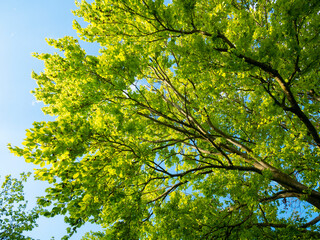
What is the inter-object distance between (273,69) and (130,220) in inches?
208

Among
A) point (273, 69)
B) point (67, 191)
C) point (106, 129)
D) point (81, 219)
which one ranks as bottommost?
point (81, 219)

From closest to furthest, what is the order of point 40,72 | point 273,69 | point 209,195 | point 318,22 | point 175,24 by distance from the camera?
Result: point 318,22, point 273,69, point 175,24, point 209,195, point 40,72

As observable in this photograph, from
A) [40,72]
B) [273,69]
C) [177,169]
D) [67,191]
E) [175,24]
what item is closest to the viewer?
[67,191]

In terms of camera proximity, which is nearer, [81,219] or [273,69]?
[81,219]

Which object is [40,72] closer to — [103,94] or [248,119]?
[103,94]

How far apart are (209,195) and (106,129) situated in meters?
4.05

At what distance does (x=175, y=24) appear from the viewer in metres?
4.56

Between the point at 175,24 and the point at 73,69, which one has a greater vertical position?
the point at 175,24

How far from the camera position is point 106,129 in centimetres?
423

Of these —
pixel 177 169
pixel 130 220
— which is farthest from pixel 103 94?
pixel 177 169

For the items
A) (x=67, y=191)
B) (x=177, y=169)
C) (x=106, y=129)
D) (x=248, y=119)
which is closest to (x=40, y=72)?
(x=106, y=129)

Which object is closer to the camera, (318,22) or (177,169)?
(318,22)

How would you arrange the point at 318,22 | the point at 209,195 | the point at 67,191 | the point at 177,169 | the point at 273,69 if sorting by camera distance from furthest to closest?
the point at 177,169 → the point at 209,195 → the point at 273,69 → the point at 318,22 → the point at 67,191

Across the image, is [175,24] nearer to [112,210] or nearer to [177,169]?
[112,210]
